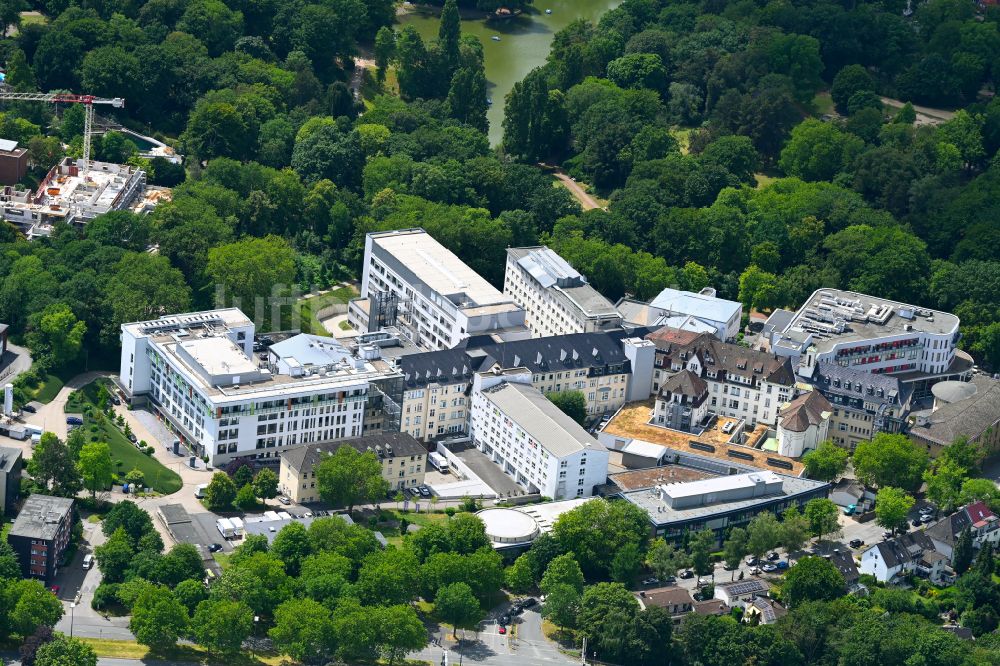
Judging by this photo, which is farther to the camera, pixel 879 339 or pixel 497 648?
pixel 879 339

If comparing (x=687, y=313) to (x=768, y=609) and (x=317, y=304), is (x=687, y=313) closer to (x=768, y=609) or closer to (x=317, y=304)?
(x=317, y=304)

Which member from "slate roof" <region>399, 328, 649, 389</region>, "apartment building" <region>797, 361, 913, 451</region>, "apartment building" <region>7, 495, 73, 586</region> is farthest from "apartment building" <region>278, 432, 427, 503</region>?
"apartment building" <region>797, 361, 913, 451</region>

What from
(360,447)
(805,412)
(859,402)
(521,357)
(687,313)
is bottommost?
(360,447)

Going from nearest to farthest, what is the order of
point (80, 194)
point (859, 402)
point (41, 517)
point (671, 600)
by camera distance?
point (41, 517), point (671, 600), point (859, 402), point (80, 194)

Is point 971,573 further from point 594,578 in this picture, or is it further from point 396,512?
point 396,512

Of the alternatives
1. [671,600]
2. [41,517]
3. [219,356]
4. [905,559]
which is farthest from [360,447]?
[905,559]

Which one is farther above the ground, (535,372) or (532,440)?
(535,372)

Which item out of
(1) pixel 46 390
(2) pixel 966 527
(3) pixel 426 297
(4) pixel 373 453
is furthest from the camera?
(3) pixel 426 297
